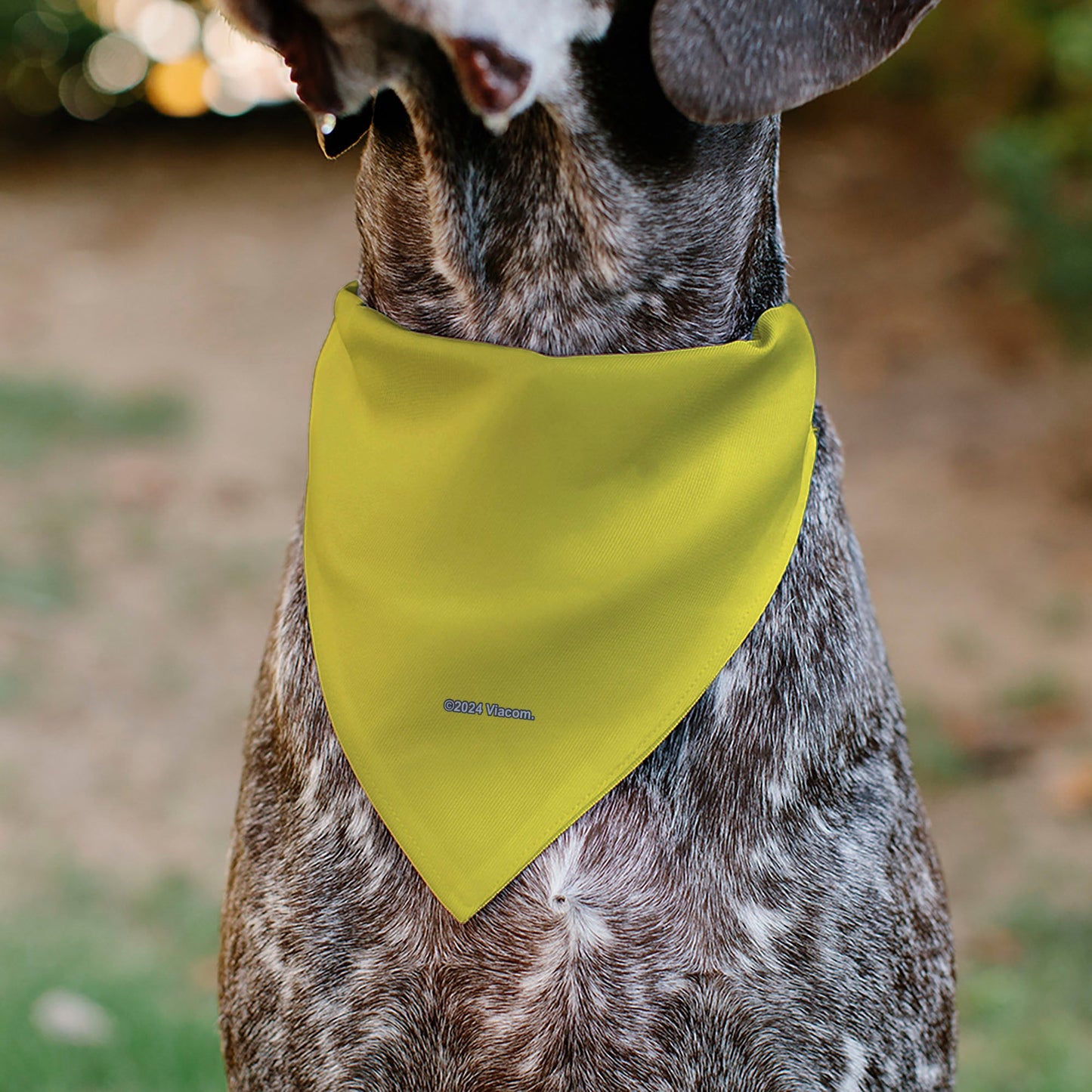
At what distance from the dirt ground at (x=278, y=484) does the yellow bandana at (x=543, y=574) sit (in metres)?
2.85

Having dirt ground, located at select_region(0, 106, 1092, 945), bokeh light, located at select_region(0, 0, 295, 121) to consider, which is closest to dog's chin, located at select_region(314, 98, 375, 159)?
dirt ground, located at select_region(0, 106, 1092, 945)

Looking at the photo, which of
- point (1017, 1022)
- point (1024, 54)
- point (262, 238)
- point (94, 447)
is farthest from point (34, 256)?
point (1017, 1022)

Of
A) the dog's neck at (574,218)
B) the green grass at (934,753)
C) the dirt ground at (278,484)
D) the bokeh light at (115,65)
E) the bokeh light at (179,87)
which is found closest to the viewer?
the dog's neck at (574,218)

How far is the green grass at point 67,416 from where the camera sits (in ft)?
25.3

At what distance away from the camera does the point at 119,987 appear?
4023 mm

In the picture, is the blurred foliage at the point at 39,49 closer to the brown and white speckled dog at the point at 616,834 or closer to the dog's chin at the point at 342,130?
the dog's chin at the point at 342,130

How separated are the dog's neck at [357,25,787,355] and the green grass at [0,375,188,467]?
587 cm

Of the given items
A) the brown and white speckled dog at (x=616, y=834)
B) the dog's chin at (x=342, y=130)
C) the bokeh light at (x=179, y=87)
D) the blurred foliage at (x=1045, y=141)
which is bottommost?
the bokeh light at (x=179, y=87)

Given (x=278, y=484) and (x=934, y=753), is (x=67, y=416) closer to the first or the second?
(x=278, y=484)

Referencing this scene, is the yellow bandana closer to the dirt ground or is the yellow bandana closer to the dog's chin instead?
the dog's chin

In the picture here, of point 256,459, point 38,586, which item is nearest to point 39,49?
point 256,459

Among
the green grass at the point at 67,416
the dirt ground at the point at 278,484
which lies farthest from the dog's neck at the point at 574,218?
the green grass at the point at 67,416

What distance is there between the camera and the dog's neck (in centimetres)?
202

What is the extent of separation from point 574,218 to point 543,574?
0.51m
